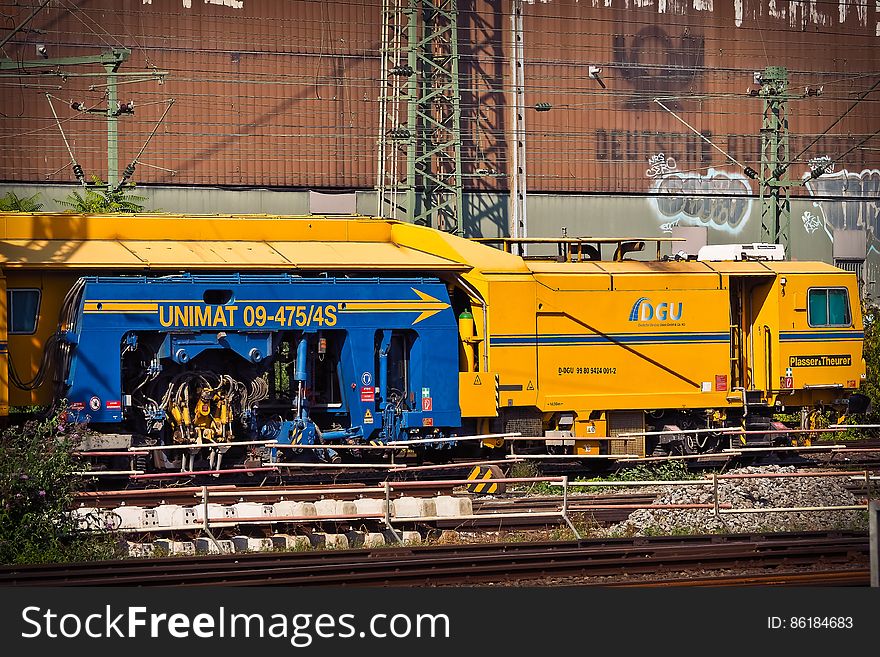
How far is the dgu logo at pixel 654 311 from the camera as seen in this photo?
21.5m

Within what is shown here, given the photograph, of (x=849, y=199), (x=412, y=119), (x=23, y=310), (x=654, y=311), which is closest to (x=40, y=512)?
(x=23, y=310)

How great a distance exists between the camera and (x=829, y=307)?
75.5 ft

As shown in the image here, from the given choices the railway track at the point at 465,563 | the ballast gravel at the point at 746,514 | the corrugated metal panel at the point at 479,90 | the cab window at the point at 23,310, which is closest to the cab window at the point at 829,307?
the ballast gravel at the point at 746,514

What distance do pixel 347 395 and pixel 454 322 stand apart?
7.31ft

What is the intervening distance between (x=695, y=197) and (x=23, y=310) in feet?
110

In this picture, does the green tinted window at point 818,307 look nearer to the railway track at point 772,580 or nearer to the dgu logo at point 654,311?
the dgu logo at point 654,311

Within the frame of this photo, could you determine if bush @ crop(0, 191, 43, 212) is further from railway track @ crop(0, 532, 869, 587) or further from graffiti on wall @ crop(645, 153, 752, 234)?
graffiti on wall @ crop(645, 153, 752, 234)

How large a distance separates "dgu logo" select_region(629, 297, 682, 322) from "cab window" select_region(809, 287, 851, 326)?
9.70 feet

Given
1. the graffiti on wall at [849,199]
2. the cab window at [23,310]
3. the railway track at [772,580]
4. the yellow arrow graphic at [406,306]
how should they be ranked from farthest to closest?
the graffiti on wall at [849,199]
the yellow arrow graphic at [406,306]
the cab window at [23,310]
the railway track at [772,580]

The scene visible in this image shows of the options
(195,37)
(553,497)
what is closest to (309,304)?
(553,497)

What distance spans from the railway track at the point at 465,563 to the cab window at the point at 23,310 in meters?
6.68

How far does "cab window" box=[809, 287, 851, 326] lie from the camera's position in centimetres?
2286

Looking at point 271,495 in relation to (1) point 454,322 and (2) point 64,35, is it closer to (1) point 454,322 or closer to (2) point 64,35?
(1) point 454,322

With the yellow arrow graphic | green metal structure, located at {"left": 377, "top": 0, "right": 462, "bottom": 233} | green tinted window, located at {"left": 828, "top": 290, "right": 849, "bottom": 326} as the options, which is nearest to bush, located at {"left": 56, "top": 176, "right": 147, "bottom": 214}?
green metal structure, located at {"left": 377, "top": 0, "right": 462, "bottom": 233}
